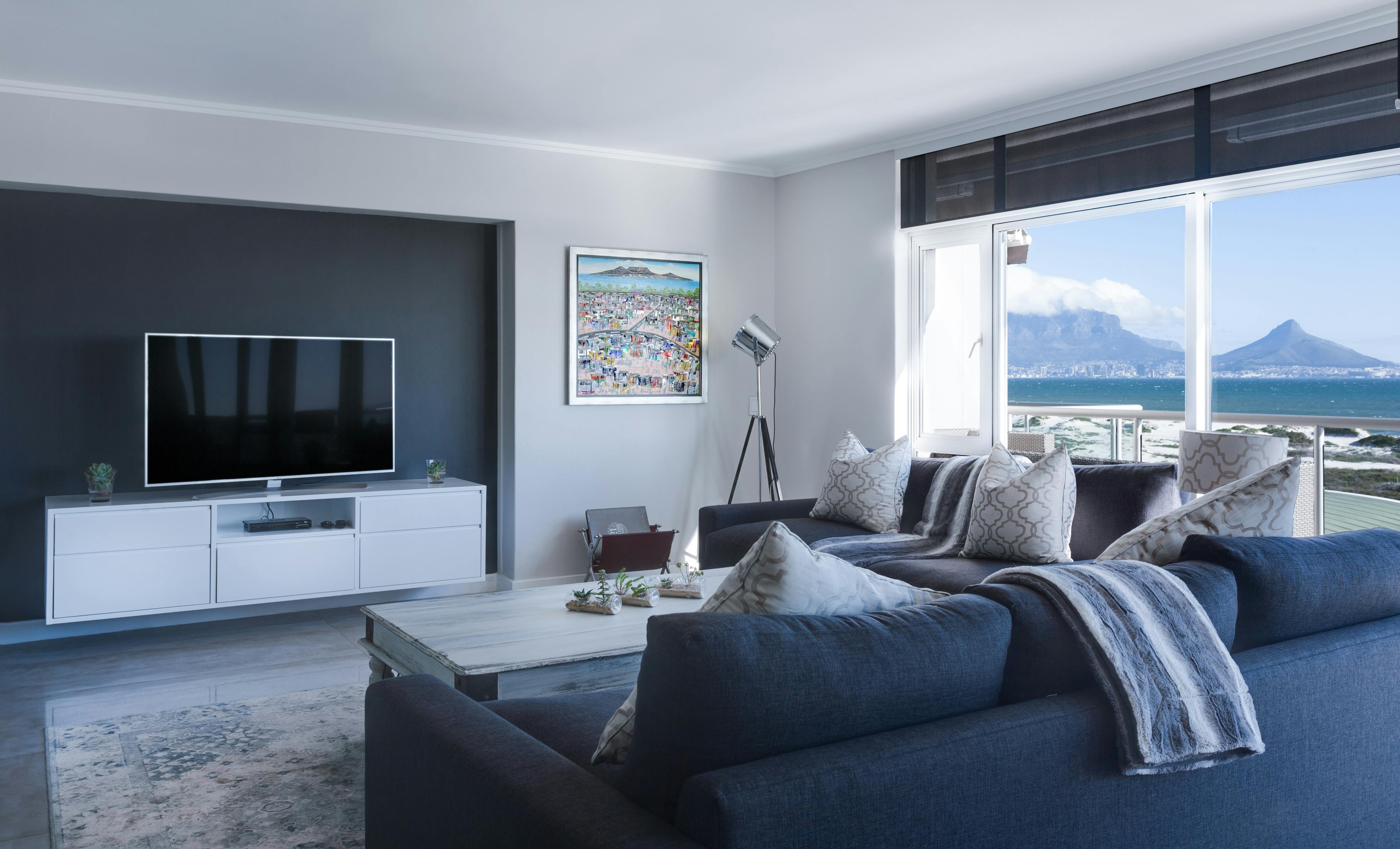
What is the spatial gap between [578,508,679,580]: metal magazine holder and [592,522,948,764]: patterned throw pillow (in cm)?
367

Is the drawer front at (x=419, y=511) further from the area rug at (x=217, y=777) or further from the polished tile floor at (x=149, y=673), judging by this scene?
the area rug at (x=217, y=777)

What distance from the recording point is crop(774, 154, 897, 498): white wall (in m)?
5.75

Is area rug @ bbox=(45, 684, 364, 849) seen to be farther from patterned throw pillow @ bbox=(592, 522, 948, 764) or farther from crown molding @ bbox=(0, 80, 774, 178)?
crown molding @ bbox=(0, 80, 774, 178)

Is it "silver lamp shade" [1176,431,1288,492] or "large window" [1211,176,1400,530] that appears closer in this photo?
"silver lamp shade" [1176,431,1288,492]

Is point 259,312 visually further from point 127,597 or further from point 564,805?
point 564,805

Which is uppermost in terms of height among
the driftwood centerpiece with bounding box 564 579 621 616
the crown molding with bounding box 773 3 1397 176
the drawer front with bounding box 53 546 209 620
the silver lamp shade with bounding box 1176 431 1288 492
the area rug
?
the crown molding with bounding box 773 3 1397 176

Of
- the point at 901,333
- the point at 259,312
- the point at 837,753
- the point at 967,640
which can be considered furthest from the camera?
the point at 901,333

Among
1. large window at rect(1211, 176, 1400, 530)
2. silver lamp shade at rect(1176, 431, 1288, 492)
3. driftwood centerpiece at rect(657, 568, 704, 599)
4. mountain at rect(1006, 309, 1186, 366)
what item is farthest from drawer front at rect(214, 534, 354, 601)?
mountain at rect(1006, 309, 1186, 366)

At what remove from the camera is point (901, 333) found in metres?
5.68

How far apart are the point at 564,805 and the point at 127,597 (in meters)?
4.04

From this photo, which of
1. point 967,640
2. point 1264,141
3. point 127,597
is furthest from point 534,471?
point 967,640

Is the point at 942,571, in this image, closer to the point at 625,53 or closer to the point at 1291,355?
the point at 625,53

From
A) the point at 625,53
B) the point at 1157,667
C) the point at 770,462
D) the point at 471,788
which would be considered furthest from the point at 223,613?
the point at 1157,667

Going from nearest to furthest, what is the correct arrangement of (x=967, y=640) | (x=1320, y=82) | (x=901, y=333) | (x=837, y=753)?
1. (x=837, y=753)
2. (x=967, y=640)
3. (x=1320, y=82)
4. (x=901, y=333)
